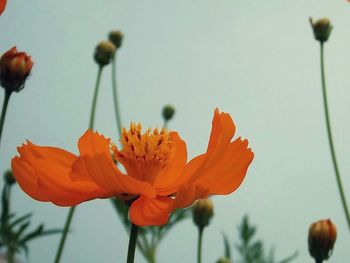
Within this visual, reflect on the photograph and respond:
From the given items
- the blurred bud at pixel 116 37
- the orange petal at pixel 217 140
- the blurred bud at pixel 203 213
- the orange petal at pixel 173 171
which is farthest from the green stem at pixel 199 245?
the blurred bud at pixel 116 37

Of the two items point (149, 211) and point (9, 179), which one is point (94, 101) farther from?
point (149, 211)

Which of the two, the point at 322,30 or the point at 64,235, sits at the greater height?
the point at 322,30

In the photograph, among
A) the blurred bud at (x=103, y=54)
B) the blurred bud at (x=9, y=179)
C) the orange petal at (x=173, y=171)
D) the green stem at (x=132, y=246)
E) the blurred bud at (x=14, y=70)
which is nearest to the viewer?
the green stem at (x=132, y=246)

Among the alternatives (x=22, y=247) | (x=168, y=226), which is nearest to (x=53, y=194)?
(x=22, y=247)

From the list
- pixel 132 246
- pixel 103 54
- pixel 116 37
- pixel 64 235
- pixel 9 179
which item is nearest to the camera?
pixel 132 246

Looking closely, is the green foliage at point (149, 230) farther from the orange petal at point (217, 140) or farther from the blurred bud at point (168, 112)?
the orange petal at point (217, 140)

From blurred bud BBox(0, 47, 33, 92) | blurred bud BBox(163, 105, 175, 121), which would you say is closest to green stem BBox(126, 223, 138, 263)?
blurred bud BBox(0, 47, 33, 92)

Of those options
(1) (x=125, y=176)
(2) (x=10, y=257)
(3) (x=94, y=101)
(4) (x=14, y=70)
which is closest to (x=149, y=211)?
(1) (x=125, y=176)
